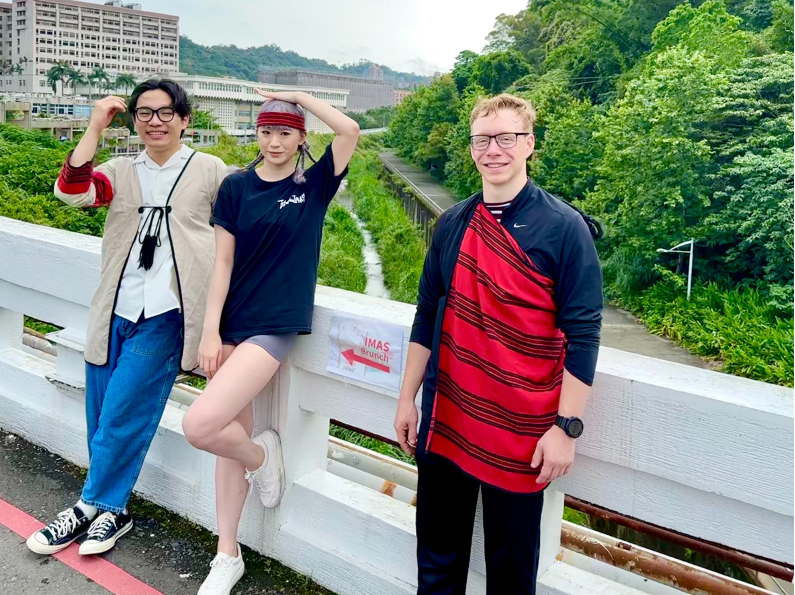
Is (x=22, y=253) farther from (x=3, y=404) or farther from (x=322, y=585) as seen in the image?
(x=322, y=585)

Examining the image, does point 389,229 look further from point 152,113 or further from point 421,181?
point 152,113

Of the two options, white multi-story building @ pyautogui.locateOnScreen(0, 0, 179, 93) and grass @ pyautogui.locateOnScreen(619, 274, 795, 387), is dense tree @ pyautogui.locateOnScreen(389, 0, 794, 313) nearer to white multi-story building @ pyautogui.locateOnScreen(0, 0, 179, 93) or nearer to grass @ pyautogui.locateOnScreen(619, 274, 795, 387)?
grass @ pyautogui.locateOnScreen(619, 274, 795, 387)

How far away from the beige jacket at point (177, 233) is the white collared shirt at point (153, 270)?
2 cm

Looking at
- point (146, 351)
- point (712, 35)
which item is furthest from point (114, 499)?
point (712, 35)

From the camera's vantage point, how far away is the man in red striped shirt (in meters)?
1.14

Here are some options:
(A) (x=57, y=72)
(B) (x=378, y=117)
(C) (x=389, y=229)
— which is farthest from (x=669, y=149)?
(A) (x=57, y=72)

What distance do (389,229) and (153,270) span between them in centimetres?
2446

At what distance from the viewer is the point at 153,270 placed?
67.8 inches

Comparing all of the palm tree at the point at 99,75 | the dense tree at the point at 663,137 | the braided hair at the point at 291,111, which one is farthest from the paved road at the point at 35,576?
the palm tree at the point at 99,75

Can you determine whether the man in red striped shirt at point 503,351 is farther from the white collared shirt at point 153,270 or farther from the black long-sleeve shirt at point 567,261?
the white collared shirt at point 153,270

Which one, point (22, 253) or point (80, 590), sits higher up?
point (22, 253)

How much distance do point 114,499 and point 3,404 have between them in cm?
90

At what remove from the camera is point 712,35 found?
85.7ft

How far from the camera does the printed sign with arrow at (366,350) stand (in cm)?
154
